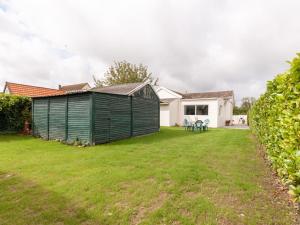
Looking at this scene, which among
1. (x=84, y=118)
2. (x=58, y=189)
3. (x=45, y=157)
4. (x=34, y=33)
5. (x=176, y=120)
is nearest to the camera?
(x=58, y=189)

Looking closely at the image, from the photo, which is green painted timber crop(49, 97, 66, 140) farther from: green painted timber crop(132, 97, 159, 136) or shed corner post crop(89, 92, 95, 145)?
green painted timber crop(132, 97, 159, 136)

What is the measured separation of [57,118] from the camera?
1066 centimetres

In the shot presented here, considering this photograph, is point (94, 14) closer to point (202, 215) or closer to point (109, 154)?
point (109, 154)

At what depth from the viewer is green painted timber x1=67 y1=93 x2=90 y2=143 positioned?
925 centimetres

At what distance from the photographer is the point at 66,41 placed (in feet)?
45.1

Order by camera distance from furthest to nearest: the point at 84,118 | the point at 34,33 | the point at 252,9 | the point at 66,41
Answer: the point at 66,41
the point at 34,33
the point at 84,118
the point at 252,9

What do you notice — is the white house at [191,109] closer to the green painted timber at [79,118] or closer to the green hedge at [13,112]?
the green painted timber at [79,118]

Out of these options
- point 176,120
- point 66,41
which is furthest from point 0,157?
point 176,120

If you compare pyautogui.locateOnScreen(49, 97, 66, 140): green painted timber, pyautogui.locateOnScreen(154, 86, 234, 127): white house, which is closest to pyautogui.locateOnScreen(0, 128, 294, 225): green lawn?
pyautogui.locateOnScreen(49, 97, 66, 140): green painted timber

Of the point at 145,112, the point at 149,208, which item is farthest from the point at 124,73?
the point at 149,208

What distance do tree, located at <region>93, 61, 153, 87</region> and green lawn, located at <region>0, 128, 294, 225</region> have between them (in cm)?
2845

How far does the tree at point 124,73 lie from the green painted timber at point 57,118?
2326cm

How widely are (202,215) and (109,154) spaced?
4.84 metres

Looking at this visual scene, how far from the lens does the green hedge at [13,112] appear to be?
12.7 metres
